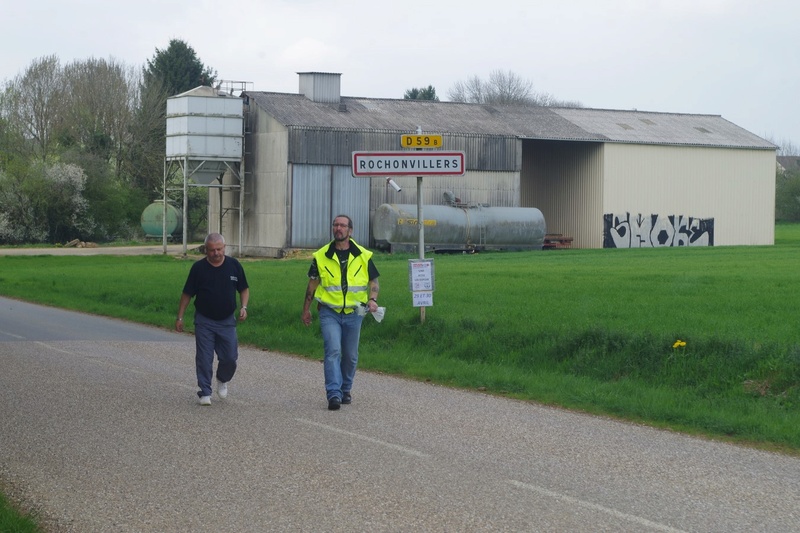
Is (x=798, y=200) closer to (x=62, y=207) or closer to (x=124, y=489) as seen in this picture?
(x=62, y=207)

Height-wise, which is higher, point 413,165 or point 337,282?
point 413,165

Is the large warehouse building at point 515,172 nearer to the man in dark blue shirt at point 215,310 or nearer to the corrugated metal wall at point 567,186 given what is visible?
the corrugated metal wall at point 567,186

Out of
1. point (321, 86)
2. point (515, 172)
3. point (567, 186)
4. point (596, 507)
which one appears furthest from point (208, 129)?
point (596, 507)

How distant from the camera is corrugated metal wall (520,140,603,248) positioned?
56.0 m

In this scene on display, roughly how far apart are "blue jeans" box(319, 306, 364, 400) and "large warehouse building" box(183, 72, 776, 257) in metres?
37.1

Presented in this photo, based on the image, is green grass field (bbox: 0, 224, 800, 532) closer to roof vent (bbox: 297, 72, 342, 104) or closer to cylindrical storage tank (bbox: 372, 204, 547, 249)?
cylindrical storage tank (bbox: 372, 204, 547, 249)

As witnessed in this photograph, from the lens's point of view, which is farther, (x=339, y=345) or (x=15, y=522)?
(x=339, y=345)

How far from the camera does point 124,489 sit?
312 inches

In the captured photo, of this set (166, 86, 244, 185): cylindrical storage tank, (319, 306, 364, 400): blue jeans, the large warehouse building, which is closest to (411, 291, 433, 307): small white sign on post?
(319, 306, 364, 400): blue jeans

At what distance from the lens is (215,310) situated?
12.0m

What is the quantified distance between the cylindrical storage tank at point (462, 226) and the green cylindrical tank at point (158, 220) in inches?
966

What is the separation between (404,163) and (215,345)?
5.79 metres

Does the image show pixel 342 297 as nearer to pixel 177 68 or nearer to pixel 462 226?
pixel 462 226

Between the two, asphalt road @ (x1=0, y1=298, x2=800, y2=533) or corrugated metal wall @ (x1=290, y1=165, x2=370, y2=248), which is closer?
asphalt road @ (x1=0, y1=298, x2=800, y2=533)
